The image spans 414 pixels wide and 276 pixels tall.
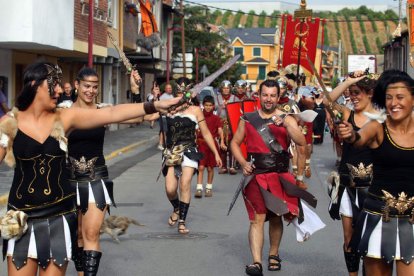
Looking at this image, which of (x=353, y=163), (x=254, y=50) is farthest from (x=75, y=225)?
(x=254, y=50)

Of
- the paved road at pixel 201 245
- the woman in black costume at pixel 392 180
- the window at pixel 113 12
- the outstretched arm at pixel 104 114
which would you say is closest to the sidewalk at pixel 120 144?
the paved road at pixel 201 245

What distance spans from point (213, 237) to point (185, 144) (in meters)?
1.49

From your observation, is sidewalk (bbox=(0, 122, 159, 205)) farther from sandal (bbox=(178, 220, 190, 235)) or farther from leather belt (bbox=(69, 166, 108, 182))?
leather belt (bbox=(69, 166, 108, 182))

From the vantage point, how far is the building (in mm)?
21250

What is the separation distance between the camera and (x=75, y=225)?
19.0 feet

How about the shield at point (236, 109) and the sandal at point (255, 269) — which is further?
the shield at point (236, 109)

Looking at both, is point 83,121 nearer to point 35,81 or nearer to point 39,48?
point 35,81

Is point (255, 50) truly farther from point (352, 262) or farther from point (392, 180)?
point (392, 180)

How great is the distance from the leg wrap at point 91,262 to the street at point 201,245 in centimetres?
115

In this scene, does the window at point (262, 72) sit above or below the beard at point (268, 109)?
above

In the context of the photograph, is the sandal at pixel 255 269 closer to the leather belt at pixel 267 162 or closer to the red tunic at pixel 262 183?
the red tunic at pixel 262 183

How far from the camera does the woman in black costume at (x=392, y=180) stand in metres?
5.74

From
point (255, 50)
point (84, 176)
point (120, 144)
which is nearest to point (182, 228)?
point (84, 176)

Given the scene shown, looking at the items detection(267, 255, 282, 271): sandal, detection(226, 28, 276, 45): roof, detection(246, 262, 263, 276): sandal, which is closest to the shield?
detection(267, 255, 282, 271): sandal
